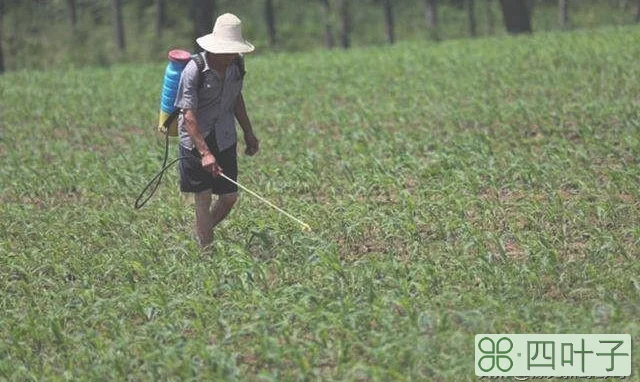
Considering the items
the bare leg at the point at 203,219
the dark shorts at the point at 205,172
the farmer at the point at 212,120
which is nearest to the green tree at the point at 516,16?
the farmer at the point at 212,120

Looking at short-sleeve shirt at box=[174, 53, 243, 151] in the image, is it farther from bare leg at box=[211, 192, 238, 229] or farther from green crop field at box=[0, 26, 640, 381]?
green crop field at box=[0, 26, 640, 381]

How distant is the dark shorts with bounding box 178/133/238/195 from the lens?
9117mm

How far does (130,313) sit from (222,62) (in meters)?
2.06

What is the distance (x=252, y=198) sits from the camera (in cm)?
1159

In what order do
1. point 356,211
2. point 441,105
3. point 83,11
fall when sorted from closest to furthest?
point 356,211, point 441,105, point 83,11

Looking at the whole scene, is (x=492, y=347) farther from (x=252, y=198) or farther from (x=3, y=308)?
(x=252, y=198)

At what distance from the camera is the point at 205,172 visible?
359 inches

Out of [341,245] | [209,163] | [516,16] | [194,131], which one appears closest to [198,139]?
[194,131]

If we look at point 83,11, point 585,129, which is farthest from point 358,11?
point 585,129

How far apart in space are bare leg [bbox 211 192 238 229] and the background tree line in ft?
111

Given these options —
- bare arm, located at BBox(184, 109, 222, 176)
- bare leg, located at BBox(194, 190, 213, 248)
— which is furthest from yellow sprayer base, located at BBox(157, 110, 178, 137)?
bare leg, located at BBox(194, 190, 213, 248)

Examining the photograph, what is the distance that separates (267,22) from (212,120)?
132ft

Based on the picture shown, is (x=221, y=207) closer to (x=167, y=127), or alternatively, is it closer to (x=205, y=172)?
(x=205, y=172)

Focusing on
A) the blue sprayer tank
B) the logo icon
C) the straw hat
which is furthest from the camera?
the blue sprayer tank
